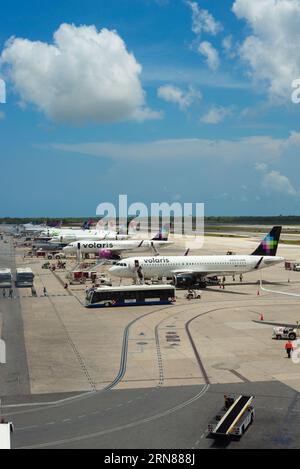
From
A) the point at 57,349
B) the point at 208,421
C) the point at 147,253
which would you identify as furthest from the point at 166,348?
the point at 147,253

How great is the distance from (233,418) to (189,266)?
57879mm

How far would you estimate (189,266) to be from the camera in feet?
282

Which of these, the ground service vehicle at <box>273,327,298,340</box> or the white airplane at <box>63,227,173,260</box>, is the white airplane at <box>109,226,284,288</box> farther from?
the white airplane at <box>63,227,173,260</box>

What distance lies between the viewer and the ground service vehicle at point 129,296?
67.8 metres

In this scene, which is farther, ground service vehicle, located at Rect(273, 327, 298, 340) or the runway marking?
ground service vehicle, located at Rect(273, 327, 298, 340)

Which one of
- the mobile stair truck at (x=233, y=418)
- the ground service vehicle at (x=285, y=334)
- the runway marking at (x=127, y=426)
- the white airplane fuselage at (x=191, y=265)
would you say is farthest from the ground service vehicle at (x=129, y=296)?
the mobile stair truck at (x=233, y=418)

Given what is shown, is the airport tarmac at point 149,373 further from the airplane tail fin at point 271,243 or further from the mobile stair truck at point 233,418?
the airplane tail fin at point 271,243

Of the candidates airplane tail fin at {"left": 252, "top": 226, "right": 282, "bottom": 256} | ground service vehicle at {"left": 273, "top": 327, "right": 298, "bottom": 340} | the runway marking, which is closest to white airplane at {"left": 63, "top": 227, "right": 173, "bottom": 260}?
airplane tail fin at {"left": 252, "top": 226, "right": 282, "bottom": 256}

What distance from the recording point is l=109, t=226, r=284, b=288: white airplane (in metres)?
83.6

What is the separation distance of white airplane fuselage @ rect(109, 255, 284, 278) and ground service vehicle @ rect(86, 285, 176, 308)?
1354cm

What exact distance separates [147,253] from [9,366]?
121977mm
